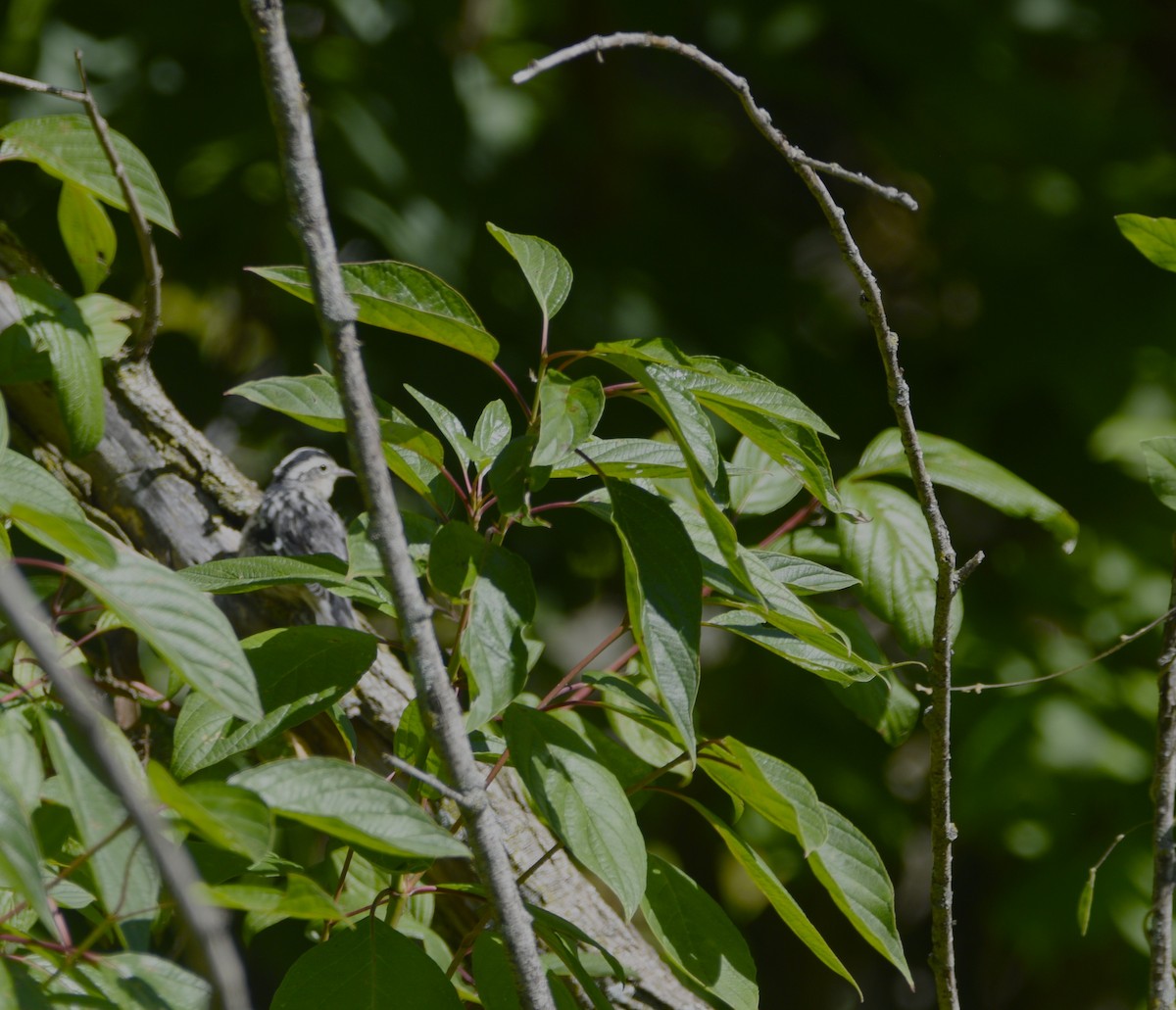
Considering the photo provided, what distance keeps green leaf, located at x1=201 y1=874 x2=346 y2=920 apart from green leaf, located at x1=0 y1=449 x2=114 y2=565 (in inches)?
7.0

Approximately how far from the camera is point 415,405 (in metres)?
2.02

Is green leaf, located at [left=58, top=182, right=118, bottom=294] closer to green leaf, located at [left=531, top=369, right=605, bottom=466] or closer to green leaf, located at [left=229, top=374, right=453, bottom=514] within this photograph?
green leaf, located at [left=229, top=374, right=453, bottom=514]

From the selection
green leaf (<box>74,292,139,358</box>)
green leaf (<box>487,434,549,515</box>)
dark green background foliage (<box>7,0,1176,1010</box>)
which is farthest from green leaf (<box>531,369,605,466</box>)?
dark green background foliage (<box>7,0,1176,1010</box>)

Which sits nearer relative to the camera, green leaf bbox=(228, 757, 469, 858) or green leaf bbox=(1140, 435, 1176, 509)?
green leaf bbox=(228, 757, 469, 858)

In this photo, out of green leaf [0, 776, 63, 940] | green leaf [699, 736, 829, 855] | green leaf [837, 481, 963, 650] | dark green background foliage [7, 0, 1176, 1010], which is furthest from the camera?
dark green background foliage [7, 0, 1176, 1010]

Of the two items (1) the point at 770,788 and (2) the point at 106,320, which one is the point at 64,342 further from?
(1) the point at 770,788

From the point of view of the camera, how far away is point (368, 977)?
728 millimetres

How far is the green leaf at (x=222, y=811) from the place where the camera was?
0.51 metres

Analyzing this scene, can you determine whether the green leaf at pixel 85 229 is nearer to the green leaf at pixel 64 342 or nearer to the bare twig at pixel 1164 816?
the green leaf at pixel 64 342

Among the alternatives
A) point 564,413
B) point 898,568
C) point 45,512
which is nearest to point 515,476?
point 564,413

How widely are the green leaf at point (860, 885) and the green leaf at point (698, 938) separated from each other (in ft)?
0.27

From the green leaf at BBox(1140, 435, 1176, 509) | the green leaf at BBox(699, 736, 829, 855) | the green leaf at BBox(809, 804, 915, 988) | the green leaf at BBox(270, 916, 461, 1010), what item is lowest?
the green leaf at BBox(809, 804, 915, 988)

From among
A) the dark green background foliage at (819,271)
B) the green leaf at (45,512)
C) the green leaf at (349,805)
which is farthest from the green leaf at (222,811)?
the dark green background foliage at (819,271)

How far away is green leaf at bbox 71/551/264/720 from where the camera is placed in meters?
0.58
